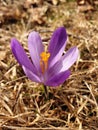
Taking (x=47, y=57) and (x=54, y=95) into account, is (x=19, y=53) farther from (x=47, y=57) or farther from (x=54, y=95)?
(x=54, y=95)

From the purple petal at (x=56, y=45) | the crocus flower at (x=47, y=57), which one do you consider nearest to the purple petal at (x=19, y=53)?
the crocus flower at (x=47, y=57)

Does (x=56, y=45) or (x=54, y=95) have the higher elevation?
(x=56, y=45)

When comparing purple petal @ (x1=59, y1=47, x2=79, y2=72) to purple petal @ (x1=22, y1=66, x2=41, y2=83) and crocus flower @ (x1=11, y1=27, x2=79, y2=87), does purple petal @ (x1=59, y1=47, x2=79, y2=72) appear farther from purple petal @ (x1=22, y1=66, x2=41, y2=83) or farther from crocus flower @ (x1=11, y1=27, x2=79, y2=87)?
purple petal @ (x1=22, y1=66, x2=41, y2=83)

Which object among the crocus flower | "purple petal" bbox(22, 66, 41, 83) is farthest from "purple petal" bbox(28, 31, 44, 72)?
"purple petal" bbox(22, 66, 41, 83)

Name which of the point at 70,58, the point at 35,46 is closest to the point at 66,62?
the point at 70,58

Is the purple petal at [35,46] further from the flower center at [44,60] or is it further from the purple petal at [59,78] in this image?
the purple petal at [59,78]

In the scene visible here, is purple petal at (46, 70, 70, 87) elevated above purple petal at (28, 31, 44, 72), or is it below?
below

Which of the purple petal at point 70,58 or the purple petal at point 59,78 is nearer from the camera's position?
the purple petal at point 59,78
